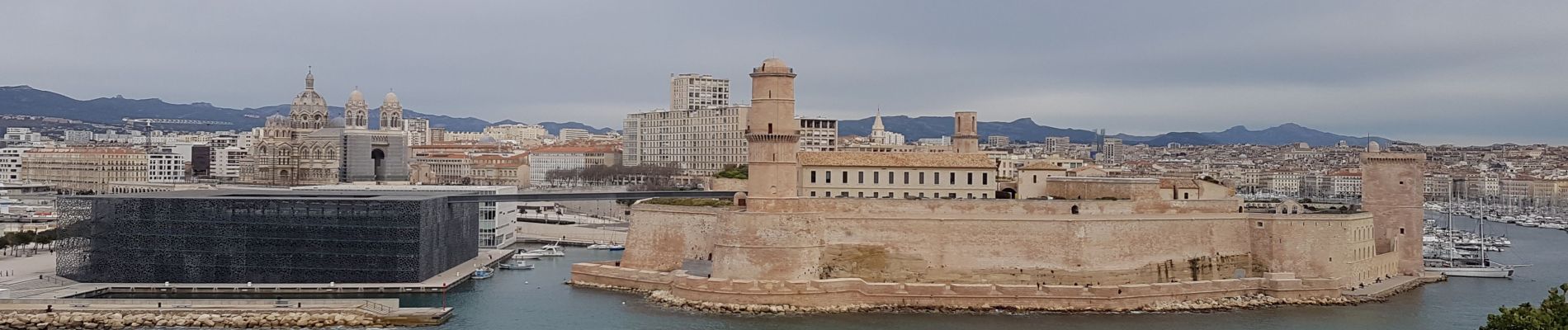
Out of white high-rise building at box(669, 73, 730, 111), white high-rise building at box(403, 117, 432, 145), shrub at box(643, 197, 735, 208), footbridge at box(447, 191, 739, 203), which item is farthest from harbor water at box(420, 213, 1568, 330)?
white high-rise building at box(403, 117, 432, 145)

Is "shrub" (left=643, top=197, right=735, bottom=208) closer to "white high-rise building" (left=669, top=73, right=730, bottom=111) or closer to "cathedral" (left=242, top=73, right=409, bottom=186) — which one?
"cathedral" (left=242, top=73, right=409, bottom=186)

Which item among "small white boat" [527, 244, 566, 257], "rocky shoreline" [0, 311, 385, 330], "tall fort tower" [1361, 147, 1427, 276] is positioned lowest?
"rocky shoreline" [0, 311, 385, 330]

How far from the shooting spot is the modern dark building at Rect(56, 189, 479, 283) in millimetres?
35875

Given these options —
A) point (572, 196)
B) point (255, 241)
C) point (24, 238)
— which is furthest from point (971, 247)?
point (24, 238)

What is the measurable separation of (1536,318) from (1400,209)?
2136 centimetres

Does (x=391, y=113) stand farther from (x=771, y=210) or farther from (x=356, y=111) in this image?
(x=771, y=210)

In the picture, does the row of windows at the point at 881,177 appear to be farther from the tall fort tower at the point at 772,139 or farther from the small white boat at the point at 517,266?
the small white boat at the point at 517,266

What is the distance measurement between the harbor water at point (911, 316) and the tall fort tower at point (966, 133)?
42.6ft

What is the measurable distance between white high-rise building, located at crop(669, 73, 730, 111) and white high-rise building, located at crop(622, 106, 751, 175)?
271 centimetres

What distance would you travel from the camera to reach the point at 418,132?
6476 inches

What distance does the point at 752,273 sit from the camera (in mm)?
32375

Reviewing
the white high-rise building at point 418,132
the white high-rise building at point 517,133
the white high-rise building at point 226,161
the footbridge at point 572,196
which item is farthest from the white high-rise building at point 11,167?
the footbridge at point 572,196

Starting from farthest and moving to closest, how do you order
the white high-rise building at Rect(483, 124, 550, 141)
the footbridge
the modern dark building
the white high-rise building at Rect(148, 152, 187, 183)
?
the white high-rise building at Rect(483, 124, 550, 141) → the white high-rise building at Rect(148, 152, 187, 183) → the footbridge → the modern dark building

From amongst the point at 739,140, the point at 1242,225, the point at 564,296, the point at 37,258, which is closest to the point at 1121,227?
the point at 1242,225
